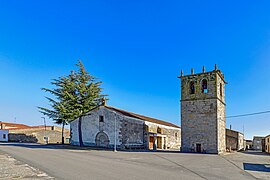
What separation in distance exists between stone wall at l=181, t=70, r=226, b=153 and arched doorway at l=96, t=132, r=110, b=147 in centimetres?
1036

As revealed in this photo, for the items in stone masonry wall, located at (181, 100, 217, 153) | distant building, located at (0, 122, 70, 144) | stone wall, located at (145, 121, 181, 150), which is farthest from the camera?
distant building, located at (0, 122, 70, 144)

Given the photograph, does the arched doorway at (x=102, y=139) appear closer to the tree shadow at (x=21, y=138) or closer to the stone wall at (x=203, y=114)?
the stone wall at (x=203, y=114)

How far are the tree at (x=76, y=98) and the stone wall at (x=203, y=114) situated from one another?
13.8 meters

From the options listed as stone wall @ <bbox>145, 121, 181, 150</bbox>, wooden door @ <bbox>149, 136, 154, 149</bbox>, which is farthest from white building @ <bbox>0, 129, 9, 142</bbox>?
wooden door @ <bbox>149, 136, 154, 149</bbox>

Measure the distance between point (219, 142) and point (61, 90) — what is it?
1009 inches

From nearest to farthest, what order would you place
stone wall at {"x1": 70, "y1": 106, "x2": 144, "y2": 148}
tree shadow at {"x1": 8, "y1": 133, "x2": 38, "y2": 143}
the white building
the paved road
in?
the paved road
stone wall at {"x1": 70, "y1": 106, "x2": 144, "y2": 148}
tree shadow at {"x1": 8, "y1": 133, "x2": 38, "y2": 143}
the white building

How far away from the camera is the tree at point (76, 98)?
117 feet

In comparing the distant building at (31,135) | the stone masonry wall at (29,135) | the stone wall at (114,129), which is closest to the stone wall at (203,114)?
the stone wall at (114,129)

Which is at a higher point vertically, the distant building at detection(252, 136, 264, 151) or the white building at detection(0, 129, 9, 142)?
the white building at detection(0, 129, 9, 142)

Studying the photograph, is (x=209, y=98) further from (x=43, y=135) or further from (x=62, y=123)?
(x=43, y=135)

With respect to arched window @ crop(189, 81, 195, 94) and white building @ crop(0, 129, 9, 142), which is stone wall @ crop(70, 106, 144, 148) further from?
white building @ crop(0, 129, 9, 142)

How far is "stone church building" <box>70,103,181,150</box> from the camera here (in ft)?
102

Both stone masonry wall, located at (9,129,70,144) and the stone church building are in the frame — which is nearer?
the stone church building

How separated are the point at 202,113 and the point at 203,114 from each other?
169 mm
